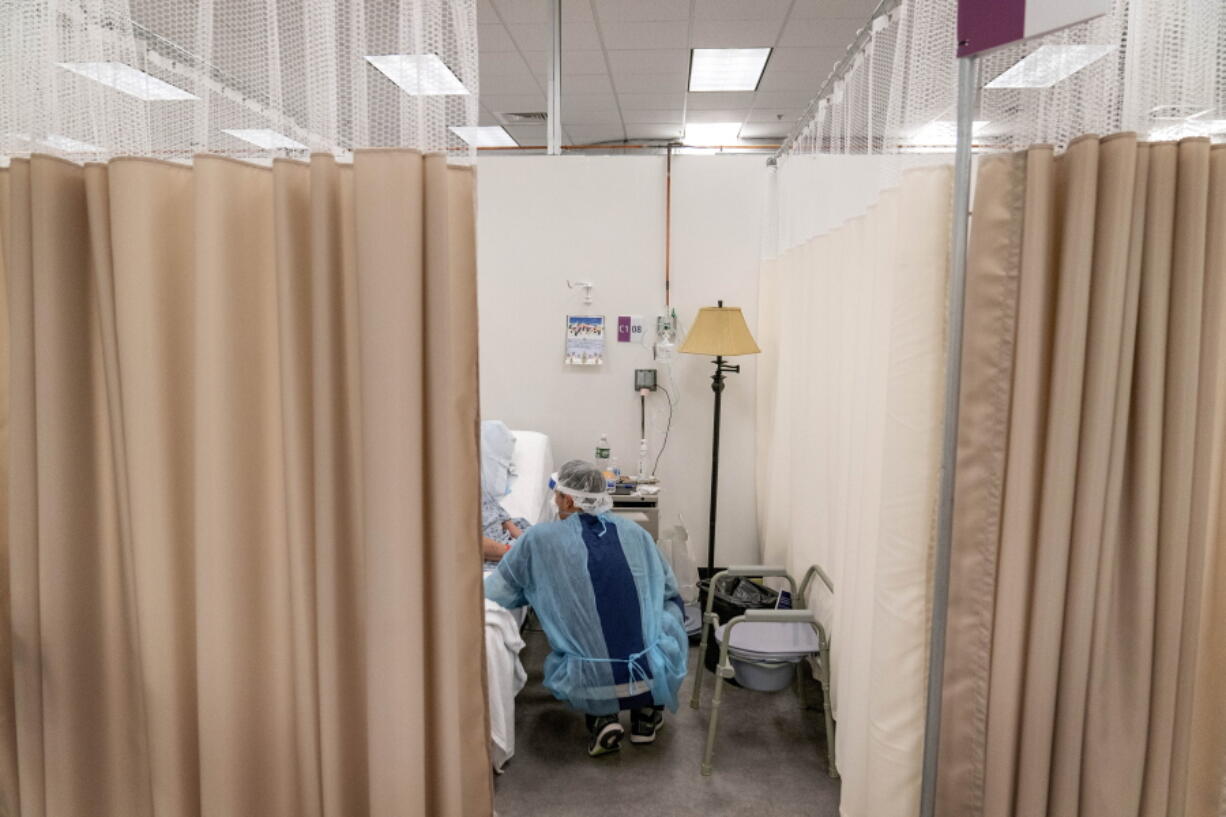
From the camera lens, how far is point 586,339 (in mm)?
3664

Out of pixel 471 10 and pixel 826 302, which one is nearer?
pixel 471 10

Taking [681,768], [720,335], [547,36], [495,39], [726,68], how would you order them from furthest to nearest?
[726,68] < [495,39] < [547,36] < [720,335] < [681,768]

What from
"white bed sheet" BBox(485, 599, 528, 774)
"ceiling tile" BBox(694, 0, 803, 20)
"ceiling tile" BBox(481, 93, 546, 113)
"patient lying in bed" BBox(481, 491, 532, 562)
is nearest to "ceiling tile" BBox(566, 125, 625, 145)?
"ceiling tile" BBox(481, 93, 546, 113)

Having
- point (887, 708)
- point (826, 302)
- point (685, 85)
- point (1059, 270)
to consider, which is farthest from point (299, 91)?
point (685, 85)

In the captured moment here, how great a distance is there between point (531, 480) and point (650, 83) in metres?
3.22

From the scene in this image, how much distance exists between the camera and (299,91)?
111cm

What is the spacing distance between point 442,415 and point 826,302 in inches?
70.2

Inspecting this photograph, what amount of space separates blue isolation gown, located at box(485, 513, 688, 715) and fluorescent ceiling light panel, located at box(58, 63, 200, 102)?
1.51 m

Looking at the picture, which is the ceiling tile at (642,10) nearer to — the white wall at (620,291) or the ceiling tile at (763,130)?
the white wall at (620,291)

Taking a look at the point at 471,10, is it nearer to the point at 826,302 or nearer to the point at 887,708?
the point at 887,708

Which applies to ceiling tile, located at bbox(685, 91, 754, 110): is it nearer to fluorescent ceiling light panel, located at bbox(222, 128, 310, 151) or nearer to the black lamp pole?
the black lamp pole

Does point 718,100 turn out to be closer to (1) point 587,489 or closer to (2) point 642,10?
(2) point 642,10

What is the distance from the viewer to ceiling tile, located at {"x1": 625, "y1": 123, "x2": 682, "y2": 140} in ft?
19.9

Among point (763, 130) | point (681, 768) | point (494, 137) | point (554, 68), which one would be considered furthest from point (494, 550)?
point (763, 130)
